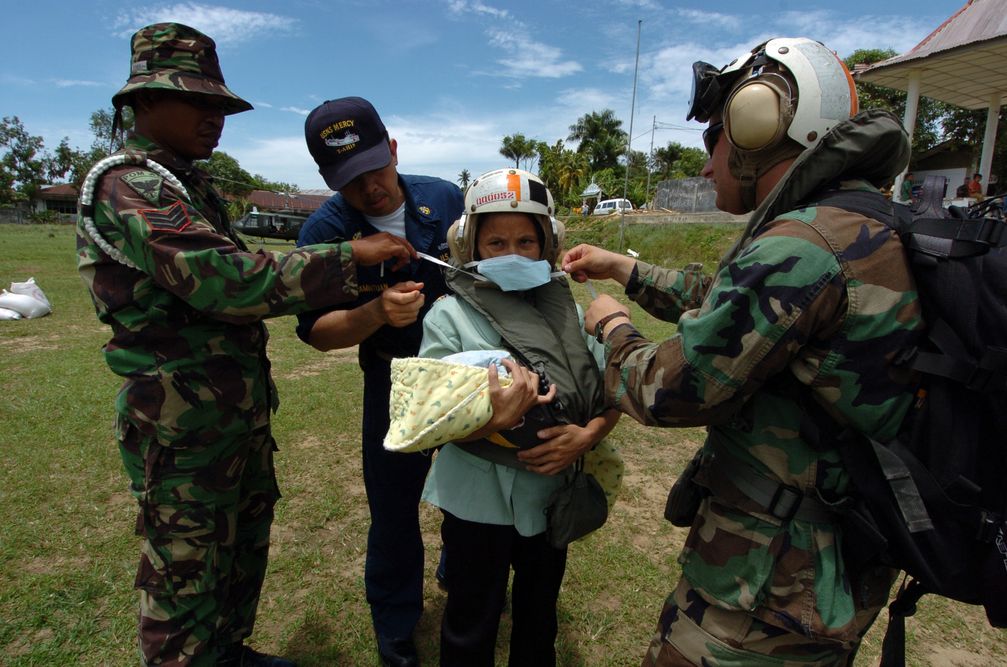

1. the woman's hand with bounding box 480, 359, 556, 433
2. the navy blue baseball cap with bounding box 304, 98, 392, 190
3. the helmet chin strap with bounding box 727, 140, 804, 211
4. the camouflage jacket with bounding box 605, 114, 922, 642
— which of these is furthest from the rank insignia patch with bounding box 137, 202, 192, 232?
the helmet chin strap with bounding box 727, 140, 804, 211

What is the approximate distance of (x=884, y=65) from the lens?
14.7 metres

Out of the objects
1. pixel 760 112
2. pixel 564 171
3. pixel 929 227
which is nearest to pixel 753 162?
pixel 760 112

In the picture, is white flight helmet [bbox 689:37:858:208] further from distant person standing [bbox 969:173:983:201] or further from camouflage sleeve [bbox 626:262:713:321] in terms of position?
distant person standing [bbox 969:173:983:201]

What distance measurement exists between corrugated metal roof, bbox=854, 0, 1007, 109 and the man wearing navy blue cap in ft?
52.0

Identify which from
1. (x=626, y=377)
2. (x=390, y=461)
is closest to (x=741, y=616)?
(x=626, y=377)

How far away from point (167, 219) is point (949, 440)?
2.30m

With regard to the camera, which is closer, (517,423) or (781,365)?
(781,365)

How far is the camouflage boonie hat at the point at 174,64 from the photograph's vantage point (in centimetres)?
199

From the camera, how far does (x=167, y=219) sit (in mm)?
1854

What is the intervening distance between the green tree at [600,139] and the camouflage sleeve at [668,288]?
5537 centimetres

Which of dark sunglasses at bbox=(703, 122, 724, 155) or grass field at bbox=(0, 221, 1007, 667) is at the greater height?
dark sunglasses at bbox=(703, 122, 724, 155)

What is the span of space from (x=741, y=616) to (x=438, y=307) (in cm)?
136

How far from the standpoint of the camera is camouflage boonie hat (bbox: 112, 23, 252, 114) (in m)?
1.99

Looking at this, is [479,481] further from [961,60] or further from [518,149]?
[518,149]
